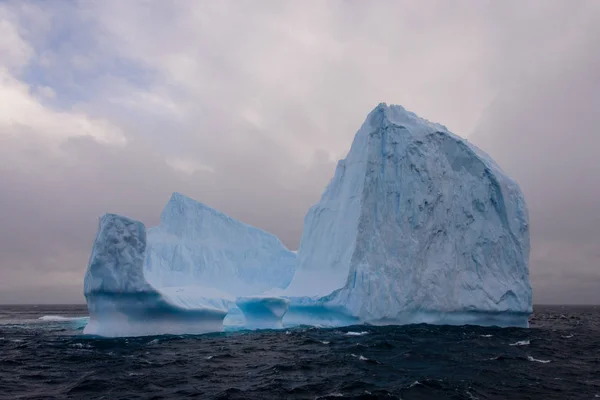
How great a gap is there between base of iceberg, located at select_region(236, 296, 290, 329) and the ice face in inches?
252

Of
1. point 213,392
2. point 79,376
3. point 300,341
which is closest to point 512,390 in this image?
point 213,392

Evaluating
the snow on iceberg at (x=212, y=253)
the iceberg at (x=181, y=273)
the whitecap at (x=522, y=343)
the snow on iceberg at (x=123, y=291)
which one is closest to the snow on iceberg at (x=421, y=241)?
the iceberg at (x=181, y=273)

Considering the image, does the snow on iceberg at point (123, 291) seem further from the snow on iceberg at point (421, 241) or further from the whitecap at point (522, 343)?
the whitecap at point (522, 343)

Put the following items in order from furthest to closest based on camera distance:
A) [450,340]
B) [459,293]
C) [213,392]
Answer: [459,293] < [450,340] < [213,392]

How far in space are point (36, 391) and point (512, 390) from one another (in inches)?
380

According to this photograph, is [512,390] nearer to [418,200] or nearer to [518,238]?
[418,200]

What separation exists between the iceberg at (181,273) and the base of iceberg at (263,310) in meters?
0.05

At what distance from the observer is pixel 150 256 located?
28516 mm

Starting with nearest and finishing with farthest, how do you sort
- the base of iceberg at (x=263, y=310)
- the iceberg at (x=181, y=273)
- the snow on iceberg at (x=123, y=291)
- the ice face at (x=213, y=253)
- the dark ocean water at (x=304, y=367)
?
the dark ocean water at (x=304, y=367) < the snow on iceberg at (x=123, y=291) < the iceberg at (x=181, y=273) < the base of iceberg at (x=263, y=310) < the ice face at (x=213, y=253)

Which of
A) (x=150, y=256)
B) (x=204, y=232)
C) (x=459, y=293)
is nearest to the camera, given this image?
(x=459, y=293)

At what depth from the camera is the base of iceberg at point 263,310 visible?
21984mm

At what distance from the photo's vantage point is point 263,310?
22625mm

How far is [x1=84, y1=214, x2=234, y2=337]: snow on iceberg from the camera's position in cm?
1728

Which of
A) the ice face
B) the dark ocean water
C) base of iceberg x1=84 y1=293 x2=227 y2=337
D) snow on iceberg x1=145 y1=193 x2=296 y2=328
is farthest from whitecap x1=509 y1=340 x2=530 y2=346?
the ice face
